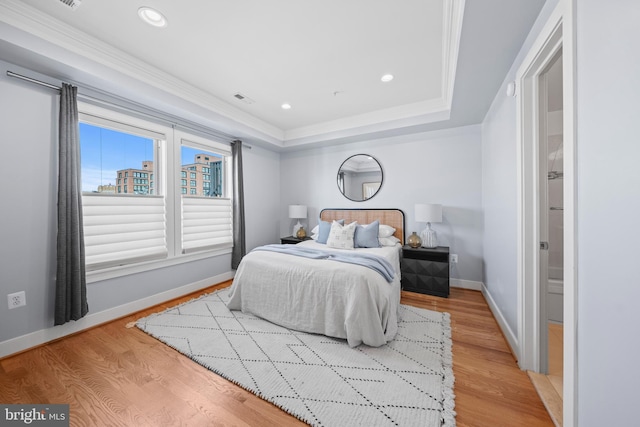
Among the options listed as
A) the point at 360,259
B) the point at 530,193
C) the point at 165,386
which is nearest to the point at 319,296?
the point at 360,259

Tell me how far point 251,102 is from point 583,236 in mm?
3518

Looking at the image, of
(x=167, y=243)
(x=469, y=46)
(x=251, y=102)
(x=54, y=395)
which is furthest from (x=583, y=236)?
(x=167, y=243)

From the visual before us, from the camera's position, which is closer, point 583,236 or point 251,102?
point 583,236

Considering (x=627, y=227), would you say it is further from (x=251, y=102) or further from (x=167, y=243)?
(x=167, y=243)

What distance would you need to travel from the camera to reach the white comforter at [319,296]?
199 cm

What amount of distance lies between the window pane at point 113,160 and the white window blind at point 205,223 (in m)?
0.57

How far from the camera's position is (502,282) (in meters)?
2.29

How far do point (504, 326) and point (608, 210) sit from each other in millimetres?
1822

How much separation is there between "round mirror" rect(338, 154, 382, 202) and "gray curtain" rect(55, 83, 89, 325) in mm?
3399

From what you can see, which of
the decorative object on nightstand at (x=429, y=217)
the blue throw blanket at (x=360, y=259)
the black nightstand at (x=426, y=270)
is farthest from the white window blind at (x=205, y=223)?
the decorative object on nightstand at (x=429, y=217)

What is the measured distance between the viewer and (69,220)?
2201 mm

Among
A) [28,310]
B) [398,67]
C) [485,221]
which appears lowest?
[28,310]

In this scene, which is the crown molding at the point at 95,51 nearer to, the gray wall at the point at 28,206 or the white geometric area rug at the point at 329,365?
the gray wall at the point at 28,206

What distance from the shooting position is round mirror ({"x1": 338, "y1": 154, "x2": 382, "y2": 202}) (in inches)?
161
